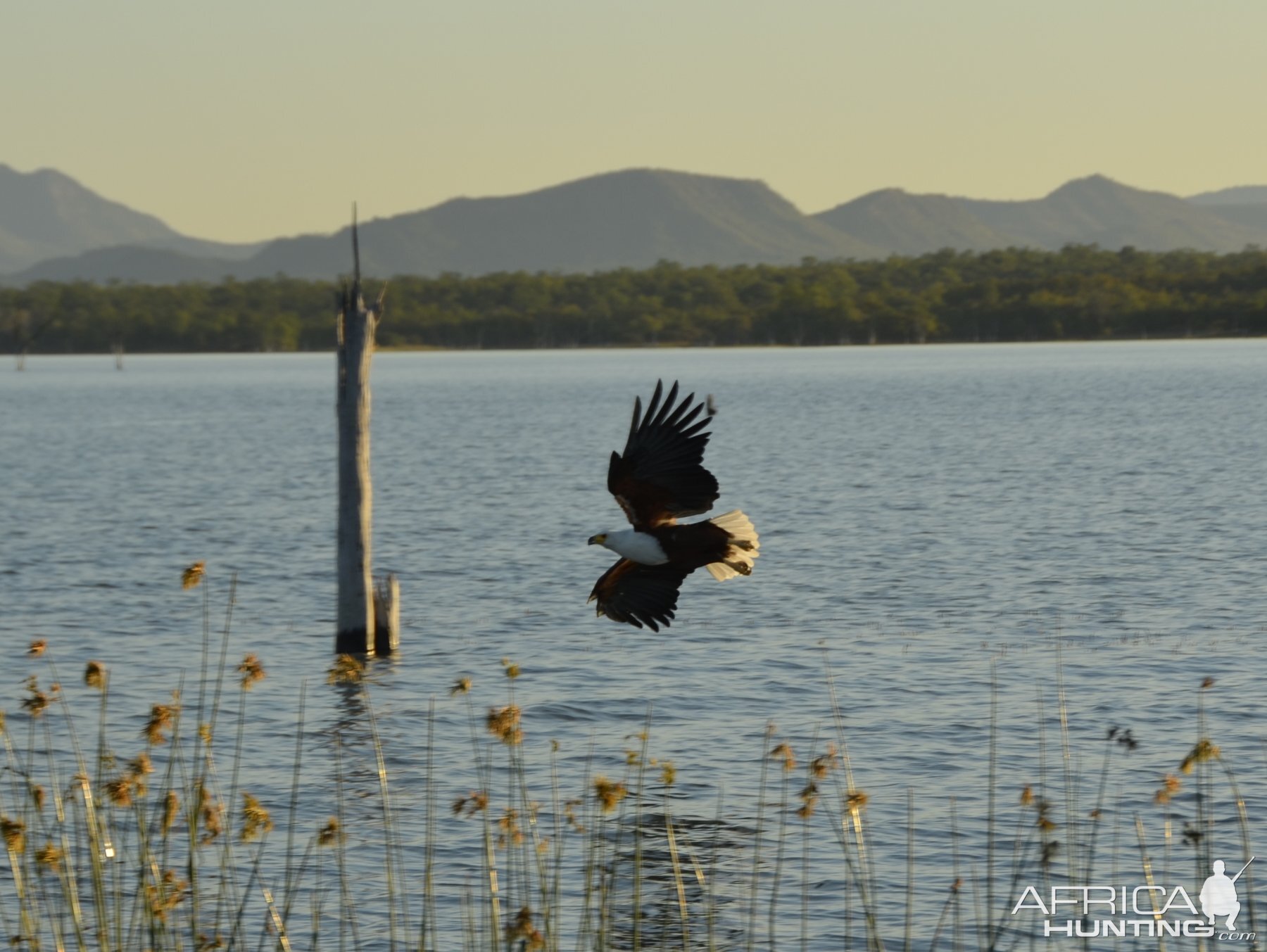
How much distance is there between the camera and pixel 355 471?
60.8 feet

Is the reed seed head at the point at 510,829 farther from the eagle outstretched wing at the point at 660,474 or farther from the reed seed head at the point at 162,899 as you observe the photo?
the eagle outstretched wing at the point at 660,474

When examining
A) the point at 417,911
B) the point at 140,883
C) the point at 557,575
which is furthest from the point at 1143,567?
the point at 140,883

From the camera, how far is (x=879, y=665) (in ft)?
61.8

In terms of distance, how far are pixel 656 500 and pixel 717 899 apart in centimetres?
263

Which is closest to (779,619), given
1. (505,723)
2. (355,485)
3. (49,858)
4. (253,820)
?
(355,485)

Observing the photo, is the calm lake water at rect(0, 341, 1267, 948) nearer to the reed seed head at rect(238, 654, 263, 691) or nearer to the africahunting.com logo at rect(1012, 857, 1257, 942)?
the africahunting.com logo at rect(1012, 857, 1257, 942)

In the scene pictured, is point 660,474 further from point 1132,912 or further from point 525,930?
point 525,930

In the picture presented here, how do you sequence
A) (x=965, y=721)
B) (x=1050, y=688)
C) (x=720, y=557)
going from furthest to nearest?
(x=1050, y=688)
(x=965, y=721)
(x=720, y=557)

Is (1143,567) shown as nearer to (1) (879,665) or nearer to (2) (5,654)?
(1) (879,665)

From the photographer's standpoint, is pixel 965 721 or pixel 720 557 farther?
pixel 965 721

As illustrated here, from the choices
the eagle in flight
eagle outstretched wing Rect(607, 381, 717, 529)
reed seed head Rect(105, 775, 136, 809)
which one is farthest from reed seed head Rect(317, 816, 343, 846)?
eagle outstretched wing Rect(607, 381, 717, 529)

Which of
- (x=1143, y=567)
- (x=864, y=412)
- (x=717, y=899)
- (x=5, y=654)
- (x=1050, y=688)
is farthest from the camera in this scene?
(x=864, y=412)

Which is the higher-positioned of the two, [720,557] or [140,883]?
[720,557]

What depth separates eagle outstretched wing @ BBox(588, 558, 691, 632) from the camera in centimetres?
1202
